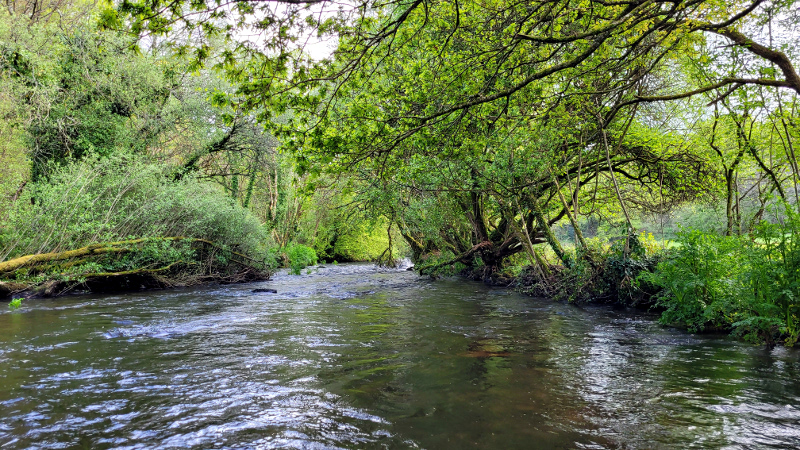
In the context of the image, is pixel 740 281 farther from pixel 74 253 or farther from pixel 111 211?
pixel 111 211

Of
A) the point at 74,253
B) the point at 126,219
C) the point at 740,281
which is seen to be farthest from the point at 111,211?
the point at 740,281

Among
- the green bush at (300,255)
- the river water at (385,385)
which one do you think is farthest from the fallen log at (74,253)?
the green bush at (300,255)

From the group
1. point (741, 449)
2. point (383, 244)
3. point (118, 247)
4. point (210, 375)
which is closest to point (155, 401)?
point (210, 375)

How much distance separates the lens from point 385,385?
188 inches

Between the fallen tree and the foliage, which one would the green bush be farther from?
the foliage

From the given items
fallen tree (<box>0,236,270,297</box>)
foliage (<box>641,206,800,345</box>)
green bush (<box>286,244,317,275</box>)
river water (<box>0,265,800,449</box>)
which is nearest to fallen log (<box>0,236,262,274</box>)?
fallen tree (<box>0,236,270,297</box>)

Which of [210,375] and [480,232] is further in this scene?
[480,232]

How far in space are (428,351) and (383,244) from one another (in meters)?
34.4

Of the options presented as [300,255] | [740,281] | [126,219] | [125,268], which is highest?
[126,219]

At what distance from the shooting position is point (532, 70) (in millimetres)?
8430

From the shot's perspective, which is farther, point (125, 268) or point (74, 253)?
point (125, 268)

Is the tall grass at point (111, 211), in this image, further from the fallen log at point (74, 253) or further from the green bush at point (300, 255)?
the green bush at point (300, 255)

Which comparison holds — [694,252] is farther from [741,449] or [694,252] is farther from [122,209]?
[122,209]

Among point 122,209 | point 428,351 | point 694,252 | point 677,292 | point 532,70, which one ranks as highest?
point 532,70
